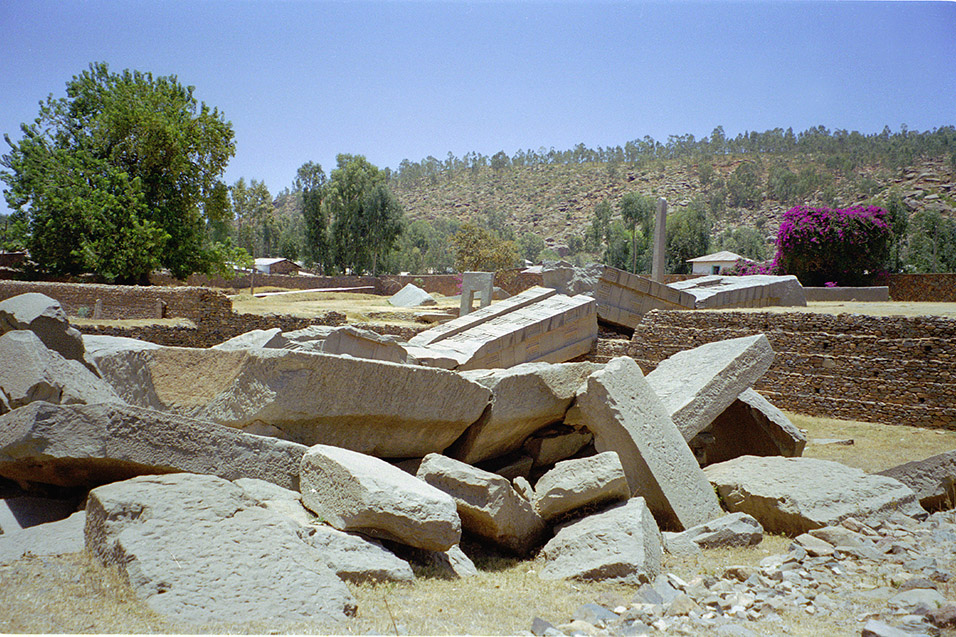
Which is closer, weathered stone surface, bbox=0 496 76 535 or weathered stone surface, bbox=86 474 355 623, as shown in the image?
weathered stone surface, bbox=86 474 355 623

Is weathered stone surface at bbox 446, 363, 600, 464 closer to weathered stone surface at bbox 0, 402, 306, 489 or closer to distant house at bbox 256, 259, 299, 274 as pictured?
weathered stone surface at bbox 0, 402, 306, 489

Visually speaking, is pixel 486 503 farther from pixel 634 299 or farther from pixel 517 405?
pixel 634 299

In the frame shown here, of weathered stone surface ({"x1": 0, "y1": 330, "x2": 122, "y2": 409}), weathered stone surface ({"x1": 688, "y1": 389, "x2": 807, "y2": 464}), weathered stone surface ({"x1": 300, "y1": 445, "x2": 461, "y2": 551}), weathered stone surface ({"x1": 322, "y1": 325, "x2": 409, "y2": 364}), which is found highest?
weathered stone surface ({"x1": 0, "y1": 330, "x2": 122, "y2": 409})

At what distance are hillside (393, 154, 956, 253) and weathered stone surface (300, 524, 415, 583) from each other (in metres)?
63.7

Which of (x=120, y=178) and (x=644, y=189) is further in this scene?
(x=644, y=189)

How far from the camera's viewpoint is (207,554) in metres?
3.37

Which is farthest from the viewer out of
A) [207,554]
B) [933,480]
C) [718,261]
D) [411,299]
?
[718,261]

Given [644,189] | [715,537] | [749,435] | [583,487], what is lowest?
[749,435]

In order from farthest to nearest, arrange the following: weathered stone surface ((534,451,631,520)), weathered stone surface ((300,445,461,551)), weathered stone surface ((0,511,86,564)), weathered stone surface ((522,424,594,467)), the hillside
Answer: the hillside → weathered stone surface ((522,424,594,467)) → weathered stone surface ((534,451,631,520)) → weathered stone surface ((300,445,461,551)) → weathered stone surface ((0,511,86,564))

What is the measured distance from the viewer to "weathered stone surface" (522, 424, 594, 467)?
21.8 ft

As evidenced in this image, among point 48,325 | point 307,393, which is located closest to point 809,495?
point 307,393

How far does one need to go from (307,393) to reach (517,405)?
199cm

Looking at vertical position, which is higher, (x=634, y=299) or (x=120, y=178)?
(x=120, y=178)

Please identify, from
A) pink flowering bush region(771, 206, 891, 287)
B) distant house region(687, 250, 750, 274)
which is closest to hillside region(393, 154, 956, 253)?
distant house region(687, 250, 750, 274)
